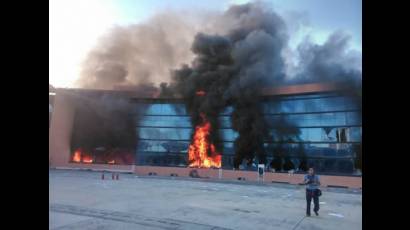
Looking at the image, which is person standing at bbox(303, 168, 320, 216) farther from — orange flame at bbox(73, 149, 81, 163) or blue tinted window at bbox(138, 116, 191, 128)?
orange flame at bbox(73, 149, 81, 163)

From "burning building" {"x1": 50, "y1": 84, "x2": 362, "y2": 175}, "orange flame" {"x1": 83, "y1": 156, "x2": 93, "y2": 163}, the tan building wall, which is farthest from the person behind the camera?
"orange flame" {"x1": 83, "y1": 156, "x2": 93, "y2": 163}

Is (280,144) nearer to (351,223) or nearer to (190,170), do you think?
(190,170)

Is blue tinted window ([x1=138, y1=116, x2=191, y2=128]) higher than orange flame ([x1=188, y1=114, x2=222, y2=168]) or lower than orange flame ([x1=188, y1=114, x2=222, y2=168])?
higher

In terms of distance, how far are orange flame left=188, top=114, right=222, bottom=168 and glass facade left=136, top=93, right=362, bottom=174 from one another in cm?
90

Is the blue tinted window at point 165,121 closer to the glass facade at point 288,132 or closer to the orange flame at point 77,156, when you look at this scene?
the glass facade at point 288,132

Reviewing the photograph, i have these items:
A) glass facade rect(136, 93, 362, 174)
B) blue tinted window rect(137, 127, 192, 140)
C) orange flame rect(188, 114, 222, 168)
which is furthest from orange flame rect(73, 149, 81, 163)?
orange flame rect(188, 114, 222, 168)

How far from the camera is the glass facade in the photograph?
24.5m

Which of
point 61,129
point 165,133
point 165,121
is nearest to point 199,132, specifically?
point 165,133

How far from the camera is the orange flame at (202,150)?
2940 cm

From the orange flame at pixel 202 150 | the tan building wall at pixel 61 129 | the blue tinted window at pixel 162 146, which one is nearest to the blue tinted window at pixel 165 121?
the blue tinted window at pixel 162 146

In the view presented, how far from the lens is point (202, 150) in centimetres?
3008

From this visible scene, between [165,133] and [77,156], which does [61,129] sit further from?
[165,133]

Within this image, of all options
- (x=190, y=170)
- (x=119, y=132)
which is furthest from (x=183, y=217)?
(x=119, y=132)
